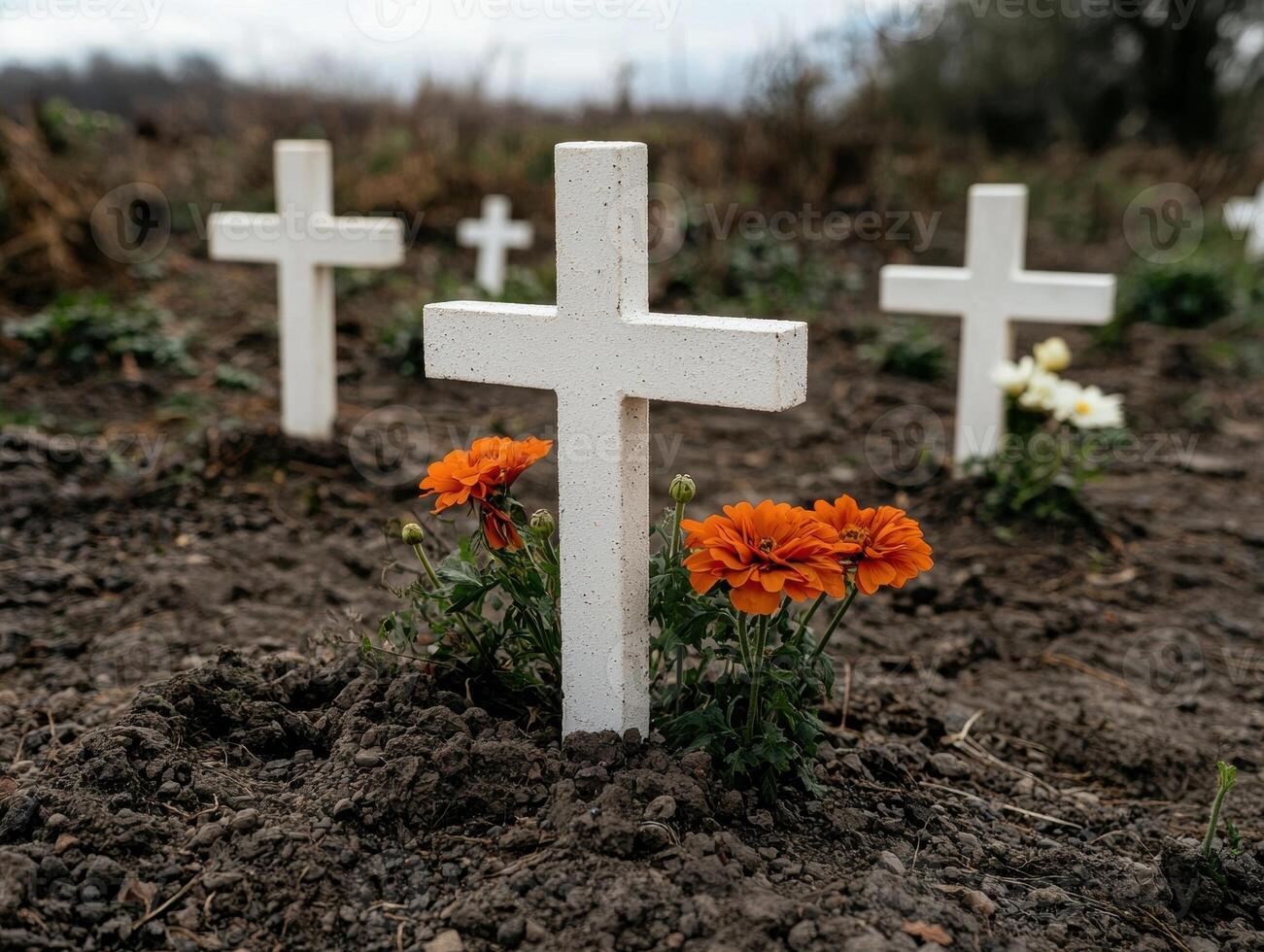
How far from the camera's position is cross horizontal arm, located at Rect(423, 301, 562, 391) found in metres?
2.26

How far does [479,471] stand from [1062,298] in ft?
10.4

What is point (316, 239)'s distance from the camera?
15.3 ft

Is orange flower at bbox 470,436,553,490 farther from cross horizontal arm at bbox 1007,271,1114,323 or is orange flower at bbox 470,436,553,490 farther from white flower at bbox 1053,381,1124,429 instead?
cross horizontal arm at bbox 1007,271,1114,323

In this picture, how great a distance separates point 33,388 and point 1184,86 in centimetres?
1711

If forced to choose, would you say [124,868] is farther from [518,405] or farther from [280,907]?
[518,405]

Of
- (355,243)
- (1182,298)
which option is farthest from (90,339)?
(1182,298)

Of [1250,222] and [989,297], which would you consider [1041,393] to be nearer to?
[989,297]

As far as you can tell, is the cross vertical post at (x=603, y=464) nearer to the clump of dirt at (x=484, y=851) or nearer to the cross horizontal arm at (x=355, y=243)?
the clump of dirt at (x=484, y=851)

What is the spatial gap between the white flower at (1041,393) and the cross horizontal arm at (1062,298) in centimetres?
33

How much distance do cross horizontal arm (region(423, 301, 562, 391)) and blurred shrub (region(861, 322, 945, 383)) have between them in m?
4.27

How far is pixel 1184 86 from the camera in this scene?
17.8m

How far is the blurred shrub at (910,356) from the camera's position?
6359mm

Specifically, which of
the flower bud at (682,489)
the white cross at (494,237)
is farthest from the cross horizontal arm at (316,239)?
the white cross at (494,237)

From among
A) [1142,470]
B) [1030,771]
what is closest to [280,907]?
[1030,771]
